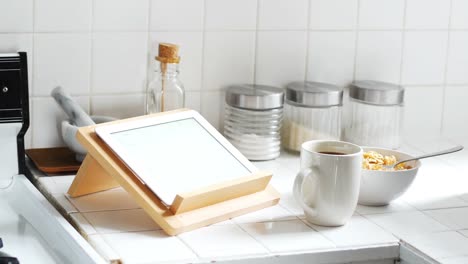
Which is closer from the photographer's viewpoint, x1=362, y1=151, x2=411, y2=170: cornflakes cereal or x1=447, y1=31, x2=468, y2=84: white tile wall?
x1=362, y1=151, x2=411, y2=170: cornflakes cereal

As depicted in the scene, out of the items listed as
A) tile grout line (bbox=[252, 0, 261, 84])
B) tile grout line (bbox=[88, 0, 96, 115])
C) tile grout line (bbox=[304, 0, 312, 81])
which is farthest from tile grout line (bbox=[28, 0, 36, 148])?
tile grout line (bbox=[304, 0, 312, 81])

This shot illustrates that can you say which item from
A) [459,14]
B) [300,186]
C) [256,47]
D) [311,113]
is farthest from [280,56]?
[300,186]

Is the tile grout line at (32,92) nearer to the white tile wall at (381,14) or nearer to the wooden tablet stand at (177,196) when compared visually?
the wooden tablet stand at (177,196)

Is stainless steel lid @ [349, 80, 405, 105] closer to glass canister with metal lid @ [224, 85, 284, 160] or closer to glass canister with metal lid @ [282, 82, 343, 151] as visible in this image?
glass canister with metal lid @ [282, 82, 343, 151]

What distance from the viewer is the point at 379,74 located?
86.7 inches

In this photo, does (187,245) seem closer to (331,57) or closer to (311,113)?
(311,113)

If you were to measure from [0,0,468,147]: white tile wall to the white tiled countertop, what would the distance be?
26cm

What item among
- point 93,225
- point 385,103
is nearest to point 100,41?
point 93,225

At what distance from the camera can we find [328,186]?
5.15ft

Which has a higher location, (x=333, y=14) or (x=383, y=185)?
(x=333, y=14)

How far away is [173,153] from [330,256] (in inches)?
14.0

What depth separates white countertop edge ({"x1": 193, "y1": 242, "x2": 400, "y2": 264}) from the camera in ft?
4.71

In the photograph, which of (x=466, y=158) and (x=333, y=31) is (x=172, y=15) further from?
(x=466, y=158)

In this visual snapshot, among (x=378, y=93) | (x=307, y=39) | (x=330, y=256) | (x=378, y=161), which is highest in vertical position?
(x=307, y=39)
